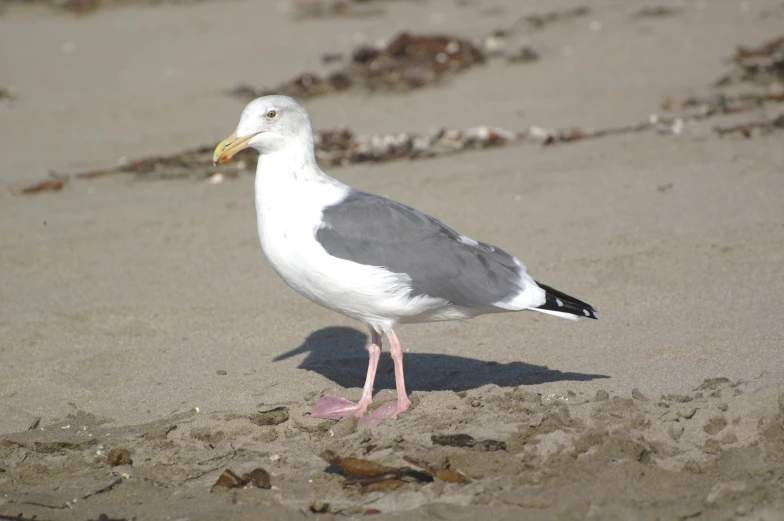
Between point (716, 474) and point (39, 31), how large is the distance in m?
12.2

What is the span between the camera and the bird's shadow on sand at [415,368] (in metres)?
5.13

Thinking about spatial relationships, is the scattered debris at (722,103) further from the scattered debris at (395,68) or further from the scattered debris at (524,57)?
the scattered debris at (395,68)

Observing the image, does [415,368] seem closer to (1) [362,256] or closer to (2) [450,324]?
(2) [450,324]

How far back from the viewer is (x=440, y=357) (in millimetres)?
5621

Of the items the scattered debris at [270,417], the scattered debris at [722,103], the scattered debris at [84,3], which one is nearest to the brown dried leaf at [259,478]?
the scattered debris at [270,417]

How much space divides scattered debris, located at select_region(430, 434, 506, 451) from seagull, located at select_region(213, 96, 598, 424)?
505 millimetres

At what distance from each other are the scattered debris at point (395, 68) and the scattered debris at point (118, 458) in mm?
6583

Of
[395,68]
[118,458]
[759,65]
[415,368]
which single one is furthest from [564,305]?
[395,68]

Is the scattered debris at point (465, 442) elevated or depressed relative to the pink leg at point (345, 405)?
elevated

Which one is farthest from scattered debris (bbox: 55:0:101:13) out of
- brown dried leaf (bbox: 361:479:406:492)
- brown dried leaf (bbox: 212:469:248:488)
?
brown dried leaf (bbox: 361:479:406:492)

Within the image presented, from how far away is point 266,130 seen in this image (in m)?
4.91

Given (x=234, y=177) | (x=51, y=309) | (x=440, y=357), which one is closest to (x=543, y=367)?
(x=440, y=357)

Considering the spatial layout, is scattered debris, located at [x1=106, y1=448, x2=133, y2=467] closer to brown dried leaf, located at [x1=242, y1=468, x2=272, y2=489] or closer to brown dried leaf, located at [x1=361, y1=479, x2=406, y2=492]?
brown dried leaf, located at [x1=242, y1=468, x2=272, y2=489]

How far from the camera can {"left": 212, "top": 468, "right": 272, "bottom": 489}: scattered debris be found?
13.3 feet
